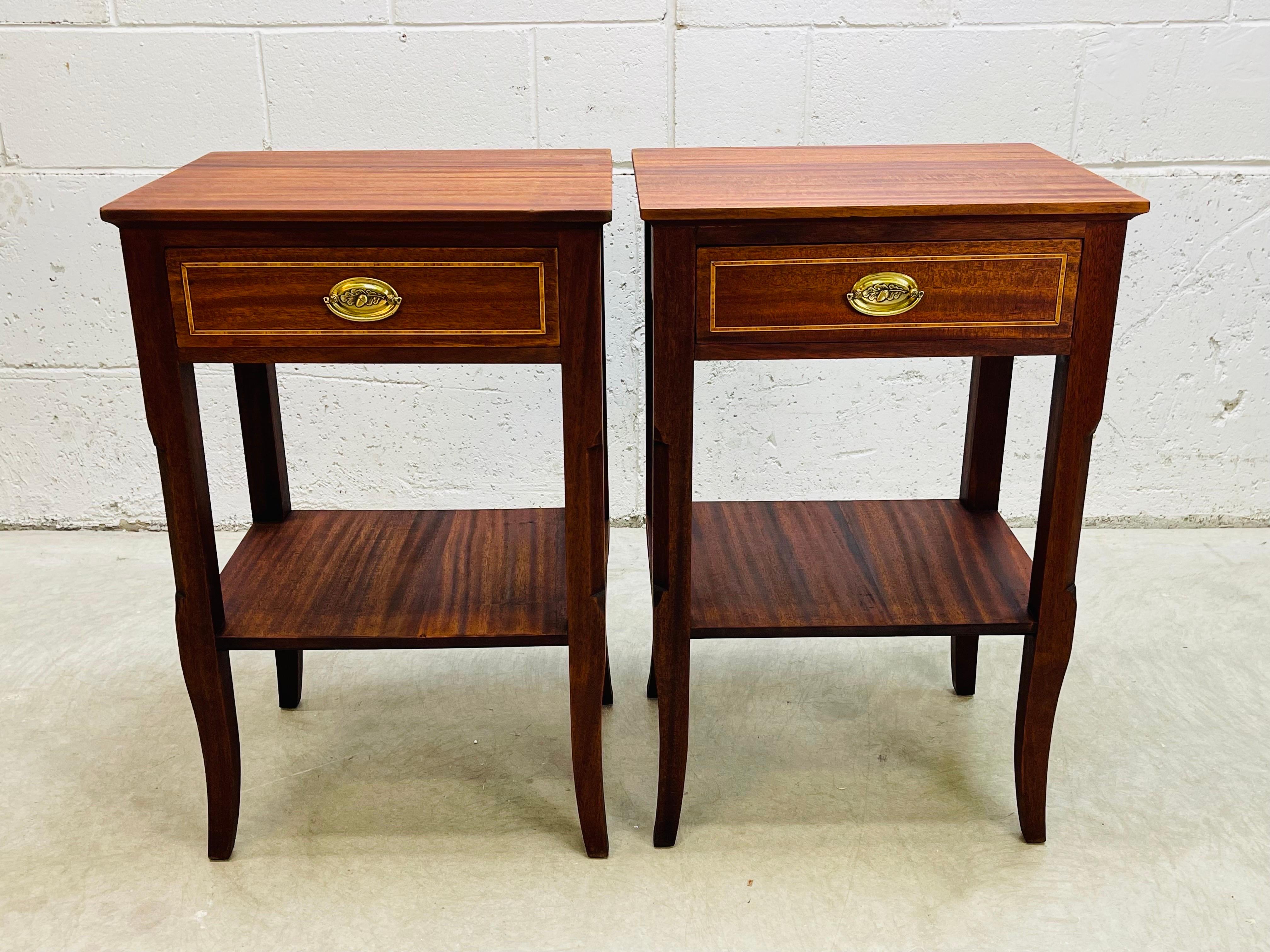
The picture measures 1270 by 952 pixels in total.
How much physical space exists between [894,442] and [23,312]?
196 centimetres

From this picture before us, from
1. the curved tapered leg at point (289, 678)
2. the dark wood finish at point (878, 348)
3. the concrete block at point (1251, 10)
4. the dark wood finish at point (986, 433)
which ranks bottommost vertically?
the curved tapered leg at point (289, 678)

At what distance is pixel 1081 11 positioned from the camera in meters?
2.44

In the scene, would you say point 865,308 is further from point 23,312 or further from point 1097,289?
point 23,312

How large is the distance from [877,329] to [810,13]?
1182mm

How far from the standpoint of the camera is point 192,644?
1659mm

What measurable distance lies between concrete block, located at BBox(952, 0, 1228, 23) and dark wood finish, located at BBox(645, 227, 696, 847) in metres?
1.06

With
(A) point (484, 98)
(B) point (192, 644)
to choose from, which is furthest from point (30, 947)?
(A) point (484, 98)

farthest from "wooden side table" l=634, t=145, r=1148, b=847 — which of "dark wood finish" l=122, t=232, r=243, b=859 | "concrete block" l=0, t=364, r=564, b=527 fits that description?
"concrete block" l=0, t=364, r=564, b=527

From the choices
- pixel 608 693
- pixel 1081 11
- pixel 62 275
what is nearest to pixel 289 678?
pixel 608 693

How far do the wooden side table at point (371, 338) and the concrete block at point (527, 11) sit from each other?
2.21ft

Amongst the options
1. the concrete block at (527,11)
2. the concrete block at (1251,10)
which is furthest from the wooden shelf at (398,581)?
the concrete block at (1251,10)

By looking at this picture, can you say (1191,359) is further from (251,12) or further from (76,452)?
(76,452)

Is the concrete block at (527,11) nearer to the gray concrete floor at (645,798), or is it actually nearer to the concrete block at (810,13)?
the concrete block at (810,13)

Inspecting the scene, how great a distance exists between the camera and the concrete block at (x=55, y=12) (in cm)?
243
